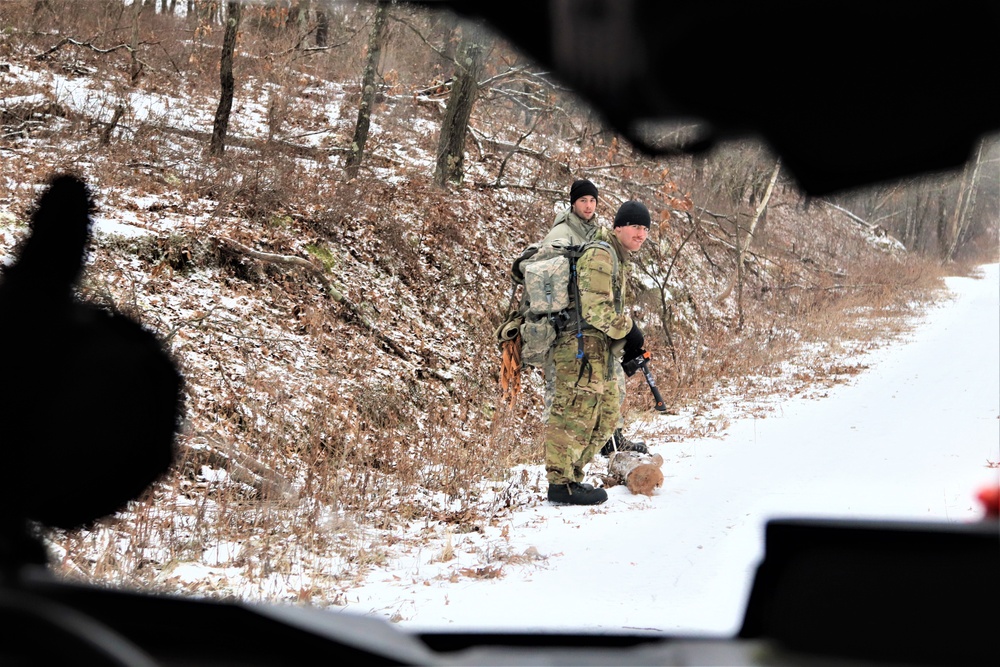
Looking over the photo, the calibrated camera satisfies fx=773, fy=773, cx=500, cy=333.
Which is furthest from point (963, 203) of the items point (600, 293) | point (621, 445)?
point (621, 445)

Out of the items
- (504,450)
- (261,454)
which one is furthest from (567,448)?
(261,454)

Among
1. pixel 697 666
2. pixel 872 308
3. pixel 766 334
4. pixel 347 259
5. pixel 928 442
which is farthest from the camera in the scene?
pixel 766 334

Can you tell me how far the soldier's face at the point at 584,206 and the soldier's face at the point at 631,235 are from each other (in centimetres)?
40

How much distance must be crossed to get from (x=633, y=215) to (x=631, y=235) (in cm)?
15

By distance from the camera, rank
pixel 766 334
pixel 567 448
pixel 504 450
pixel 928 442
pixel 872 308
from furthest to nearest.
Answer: pixel 766 334 < pixel 872 308 < pixel 928 442 < pixel 504 450 < pixel 567 448

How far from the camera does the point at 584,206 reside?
628 cm

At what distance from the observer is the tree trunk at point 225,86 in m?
9.89

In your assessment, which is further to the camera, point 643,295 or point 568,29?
point 643,295

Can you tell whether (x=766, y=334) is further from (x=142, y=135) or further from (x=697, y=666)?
(x=697, y=666)

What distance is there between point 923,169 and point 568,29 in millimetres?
463

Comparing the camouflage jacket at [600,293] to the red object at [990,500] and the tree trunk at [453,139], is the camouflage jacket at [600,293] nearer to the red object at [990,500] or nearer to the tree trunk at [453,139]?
the tree trunk at [453,139]

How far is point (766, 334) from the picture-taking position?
13.3m

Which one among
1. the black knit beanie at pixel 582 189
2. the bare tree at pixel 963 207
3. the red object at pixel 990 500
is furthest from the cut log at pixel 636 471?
the red object at pixel 990 500

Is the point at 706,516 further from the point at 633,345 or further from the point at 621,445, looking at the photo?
the point at 621,445
